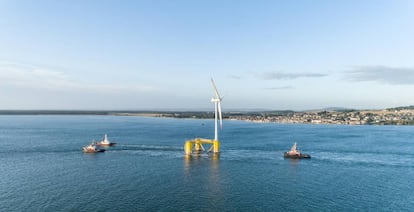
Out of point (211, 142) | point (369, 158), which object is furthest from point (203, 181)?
point (369, 158)

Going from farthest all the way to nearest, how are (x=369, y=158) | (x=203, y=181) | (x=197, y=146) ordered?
(x=197, y=146), (x=369, y=158), (x=203, y=181)

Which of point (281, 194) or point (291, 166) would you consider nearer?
point (281, 194)

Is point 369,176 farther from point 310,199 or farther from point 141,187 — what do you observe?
point 141,187

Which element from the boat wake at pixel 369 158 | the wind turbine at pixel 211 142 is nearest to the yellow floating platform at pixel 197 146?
the wind turbine at pixel 211 142

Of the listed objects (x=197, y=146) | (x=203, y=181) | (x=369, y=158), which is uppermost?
(x=197, y=146)

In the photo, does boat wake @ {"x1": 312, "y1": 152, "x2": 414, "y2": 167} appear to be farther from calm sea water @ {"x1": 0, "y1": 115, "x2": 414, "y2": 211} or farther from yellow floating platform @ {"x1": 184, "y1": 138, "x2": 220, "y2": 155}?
yellow floating platform @ {"x1": 184, "y1": 138, "x2": 220, "y2": 155}

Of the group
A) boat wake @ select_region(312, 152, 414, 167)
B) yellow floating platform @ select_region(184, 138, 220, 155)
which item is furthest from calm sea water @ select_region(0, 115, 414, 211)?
yellow floating platform @ select_region(184, 138, 220, 155)

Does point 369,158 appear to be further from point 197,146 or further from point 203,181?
point 203,181

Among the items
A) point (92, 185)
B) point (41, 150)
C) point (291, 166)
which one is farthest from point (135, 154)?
point (291, 166)

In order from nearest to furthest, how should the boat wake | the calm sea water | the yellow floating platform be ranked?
the calm sea water, the boat wake, the yellow floating platform

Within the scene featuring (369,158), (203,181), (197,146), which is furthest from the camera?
(197,146)

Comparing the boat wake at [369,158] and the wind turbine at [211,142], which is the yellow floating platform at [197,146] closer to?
the wind turbine at [211,142]
